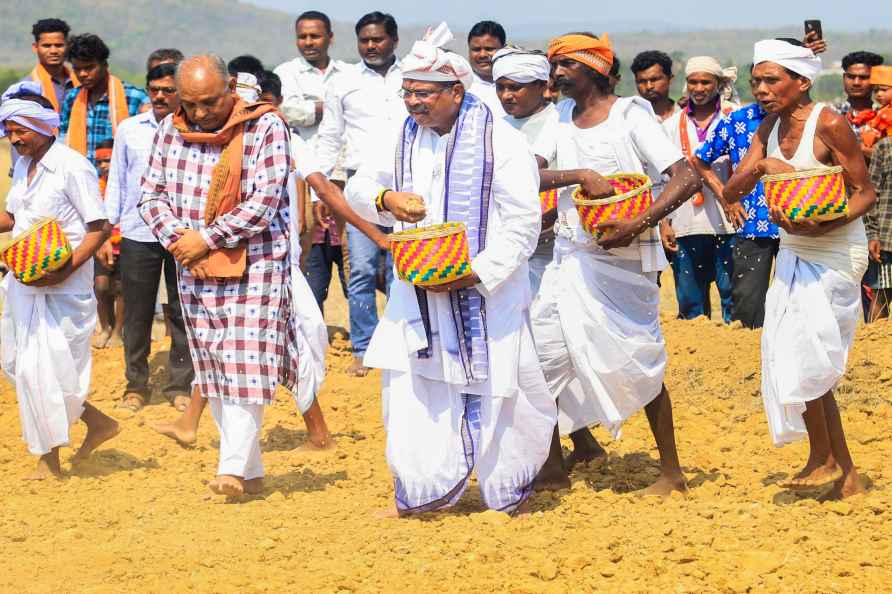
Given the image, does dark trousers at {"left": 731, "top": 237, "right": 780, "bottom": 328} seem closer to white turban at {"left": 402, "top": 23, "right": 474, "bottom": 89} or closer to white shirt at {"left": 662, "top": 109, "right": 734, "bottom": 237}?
white shirt at {"left": 662, "top": 109, "right": 734, "bottom": 237}

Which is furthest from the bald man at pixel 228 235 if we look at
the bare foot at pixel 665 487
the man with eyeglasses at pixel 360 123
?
the man with eyeglasses at pixel 360 123

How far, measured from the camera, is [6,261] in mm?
7477

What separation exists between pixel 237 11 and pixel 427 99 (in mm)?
196893

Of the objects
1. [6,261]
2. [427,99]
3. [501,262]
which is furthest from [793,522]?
[6,261]

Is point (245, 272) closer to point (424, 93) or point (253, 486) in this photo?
point (253, 486)

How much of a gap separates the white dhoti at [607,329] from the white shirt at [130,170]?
3.50 metres

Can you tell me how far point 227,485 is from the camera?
6840mm

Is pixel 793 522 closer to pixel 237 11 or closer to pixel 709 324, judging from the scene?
pixel 709 324

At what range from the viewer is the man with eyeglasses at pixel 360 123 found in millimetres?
10188

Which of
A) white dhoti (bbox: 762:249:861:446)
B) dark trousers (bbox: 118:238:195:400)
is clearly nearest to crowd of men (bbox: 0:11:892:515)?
white dhoti (bbox: 762:249:861:446)

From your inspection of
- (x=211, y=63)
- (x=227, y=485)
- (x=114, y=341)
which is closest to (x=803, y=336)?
(x=227, y=485)

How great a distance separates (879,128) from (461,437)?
17.6ft

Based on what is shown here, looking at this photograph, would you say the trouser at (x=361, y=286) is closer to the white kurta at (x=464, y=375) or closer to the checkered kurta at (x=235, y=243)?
the checkered kurta at (x=235, y=243)

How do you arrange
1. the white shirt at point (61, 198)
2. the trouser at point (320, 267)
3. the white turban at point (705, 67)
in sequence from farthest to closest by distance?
the trouser at point (320, 267)
the white turban at point (705, 67)
the white shirt at point (61, 198)
